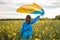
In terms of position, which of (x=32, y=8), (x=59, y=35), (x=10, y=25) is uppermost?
(x=32, y=8)

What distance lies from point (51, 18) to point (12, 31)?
0.62 metres

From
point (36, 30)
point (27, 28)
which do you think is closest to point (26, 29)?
point (27, 28)

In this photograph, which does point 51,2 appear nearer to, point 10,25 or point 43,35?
point 43,35

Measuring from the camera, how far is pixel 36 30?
2270 millimetres

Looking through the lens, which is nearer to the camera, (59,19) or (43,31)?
(43,31)

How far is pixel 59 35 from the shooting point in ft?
7.41

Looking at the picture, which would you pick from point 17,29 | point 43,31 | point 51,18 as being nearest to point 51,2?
point 51,18

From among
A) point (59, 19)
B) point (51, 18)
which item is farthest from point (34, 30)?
point (59, 19)

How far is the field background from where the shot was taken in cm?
220

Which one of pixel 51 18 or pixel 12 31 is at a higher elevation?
pixel 51 18

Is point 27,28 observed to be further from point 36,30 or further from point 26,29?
point 36,30

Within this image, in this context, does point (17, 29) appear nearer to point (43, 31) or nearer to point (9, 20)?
point (9, 20)

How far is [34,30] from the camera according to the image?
2268 mm

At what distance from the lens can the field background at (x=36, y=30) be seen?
2.20 metres
